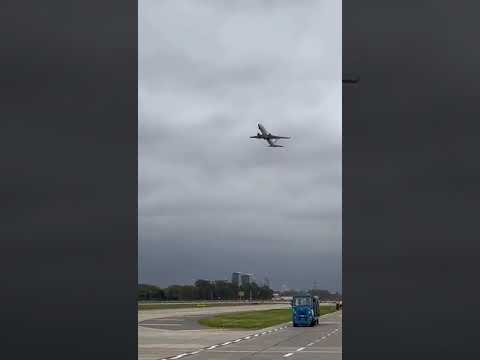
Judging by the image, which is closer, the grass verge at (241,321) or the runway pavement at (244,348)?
the runway pavement at (244,348)

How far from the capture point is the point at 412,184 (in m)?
4.48

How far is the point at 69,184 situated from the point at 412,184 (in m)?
2.23

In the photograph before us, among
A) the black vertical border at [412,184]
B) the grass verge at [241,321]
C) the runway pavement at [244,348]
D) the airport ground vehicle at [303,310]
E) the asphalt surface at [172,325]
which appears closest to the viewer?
the black vertical border at [412,184]

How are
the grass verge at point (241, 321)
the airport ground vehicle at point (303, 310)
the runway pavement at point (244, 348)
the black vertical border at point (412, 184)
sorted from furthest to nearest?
the airport ground vehicle at point (303, 310)
the grass verge at point (241, 321)
the runway pavement at point (244, 348)
the black vertical border at point (412, 184)

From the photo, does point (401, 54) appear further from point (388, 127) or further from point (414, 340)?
point (414, 340)

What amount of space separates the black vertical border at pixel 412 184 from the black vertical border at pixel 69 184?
1448 mm

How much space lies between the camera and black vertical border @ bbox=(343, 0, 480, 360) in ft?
14.5

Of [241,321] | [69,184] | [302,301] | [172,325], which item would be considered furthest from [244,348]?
[241,321]

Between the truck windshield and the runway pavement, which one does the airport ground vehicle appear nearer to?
the truck windshield

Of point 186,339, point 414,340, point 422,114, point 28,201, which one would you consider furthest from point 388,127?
point 186,339

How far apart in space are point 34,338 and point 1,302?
1.04ft

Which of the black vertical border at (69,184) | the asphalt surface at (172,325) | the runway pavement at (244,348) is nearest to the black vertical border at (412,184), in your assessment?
the black vertical border at (69,184)

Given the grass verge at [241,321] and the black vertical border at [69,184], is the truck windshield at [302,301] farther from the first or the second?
the black vertical border at [69,184]

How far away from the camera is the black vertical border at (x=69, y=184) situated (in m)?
4.56
